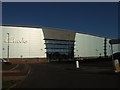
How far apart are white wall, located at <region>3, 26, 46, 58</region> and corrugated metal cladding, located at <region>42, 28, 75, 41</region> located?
479 centimetres

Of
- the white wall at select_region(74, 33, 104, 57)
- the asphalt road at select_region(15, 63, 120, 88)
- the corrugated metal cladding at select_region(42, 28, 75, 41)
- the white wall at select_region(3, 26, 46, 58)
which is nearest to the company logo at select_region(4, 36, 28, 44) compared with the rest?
the white wall at select_region(3, 26, 46, 58)

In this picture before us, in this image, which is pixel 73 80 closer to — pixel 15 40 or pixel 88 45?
pixel 15 40

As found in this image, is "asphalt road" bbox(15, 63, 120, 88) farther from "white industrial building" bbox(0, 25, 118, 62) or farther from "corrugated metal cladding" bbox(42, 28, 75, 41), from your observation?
"corrugated metal cladding" bbox(42, 28, 75, 41)

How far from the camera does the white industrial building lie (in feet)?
442

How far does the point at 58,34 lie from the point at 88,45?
18.2 metres

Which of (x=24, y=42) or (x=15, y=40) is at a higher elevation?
(x=15, y=40)

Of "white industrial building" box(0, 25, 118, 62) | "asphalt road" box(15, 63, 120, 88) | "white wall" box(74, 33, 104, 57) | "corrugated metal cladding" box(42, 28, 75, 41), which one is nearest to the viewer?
"asphalt road" box(15, 63, 120, 88)

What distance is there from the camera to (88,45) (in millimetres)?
160625

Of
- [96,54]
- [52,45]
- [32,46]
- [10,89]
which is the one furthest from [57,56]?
[10,89]

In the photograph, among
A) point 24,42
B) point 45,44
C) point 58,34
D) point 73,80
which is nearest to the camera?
point 73,80

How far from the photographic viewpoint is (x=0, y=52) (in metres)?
132

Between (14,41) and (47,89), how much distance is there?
122933 millimetres

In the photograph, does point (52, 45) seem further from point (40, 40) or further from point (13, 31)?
point (13, 31)

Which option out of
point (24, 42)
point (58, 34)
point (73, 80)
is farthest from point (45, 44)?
point (73, 80)
